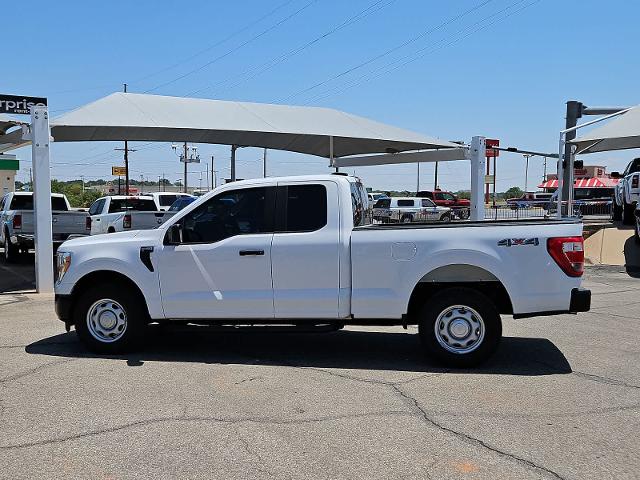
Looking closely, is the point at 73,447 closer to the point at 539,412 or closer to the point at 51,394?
the point at 51,394

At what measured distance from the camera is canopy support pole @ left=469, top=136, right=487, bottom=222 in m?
14.6

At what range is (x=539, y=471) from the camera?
13.2ft

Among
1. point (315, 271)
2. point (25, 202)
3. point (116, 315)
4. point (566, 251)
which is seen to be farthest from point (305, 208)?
point (25, 202)

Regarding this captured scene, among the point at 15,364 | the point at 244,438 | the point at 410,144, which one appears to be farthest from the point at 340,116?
the point at 244,438

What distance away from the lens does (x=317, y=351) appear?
7.27 meters

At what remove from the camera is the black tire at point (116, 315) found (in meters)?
6.90

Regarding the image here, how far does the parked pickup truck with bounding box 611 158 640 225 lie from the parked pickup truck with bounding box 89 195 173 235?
12.8 metres

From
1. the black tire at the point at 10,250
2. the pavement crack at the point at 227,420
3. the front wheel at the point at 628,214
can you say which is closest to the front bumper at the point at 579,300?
the pavement crack at the point at 227,420

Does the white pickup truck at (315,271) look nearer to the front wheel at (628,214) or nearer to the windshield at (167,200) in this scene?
the windshield at (167,200)

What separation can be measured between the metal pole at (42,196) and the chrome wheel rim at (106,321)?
5493 mm

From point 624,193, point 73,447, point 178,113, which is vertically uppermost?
point 178,113

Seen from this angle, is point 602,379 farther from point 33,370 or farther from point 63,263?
point 63,263

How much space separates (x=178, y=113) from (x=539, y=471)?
37.7 ft

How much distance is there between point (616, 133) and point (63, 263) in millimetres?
15004
